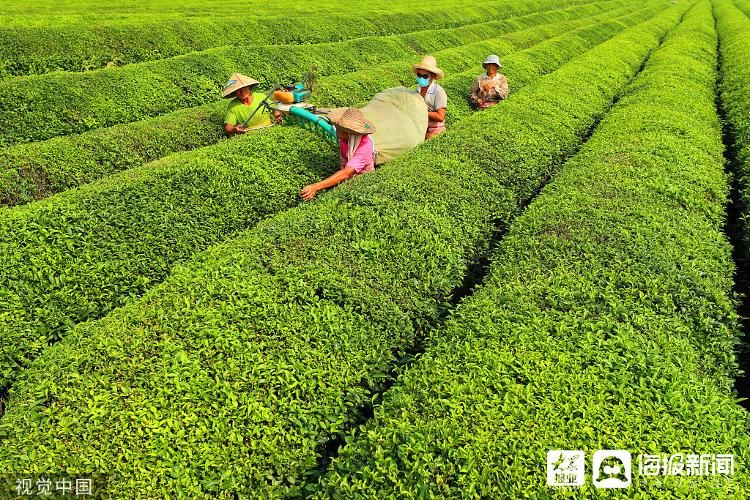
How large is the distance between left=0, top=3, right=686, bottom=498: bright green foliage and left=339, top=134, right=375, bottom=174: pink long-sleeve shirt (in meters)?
0.84

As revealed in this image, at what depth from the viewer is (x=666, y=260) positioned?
500cm

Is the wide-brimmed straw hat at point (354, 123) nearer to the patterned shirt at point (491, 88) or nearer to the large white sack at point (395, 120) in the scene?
the large white sack at point (395, 120)

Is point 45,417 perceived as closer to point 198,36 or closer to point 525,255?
point 525,255

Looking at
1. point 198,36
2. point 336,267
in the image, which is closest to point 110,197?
point 336,267

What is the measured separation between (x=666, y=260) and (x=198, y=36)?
20333 mm

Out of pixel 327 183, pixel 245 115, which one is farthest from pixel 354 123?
pixel 245 115

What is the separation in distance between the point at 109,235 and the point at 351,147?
3.47 m

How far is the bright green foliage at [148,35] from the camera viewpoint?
15.5 metres

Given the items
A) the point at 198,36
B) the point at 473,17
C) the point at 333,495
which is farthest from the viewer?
the point at 473,17

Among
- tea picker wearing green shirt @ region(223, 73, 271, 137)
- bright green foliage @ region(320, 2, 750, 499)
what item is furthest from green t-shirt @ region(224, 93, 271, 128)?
bright green foliage @ region(320, 2, 750, 499)

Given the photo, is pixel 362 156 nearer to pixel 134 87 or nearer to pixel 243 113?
pixel 243 113

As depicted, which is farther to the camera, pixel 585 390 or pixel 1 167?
pixel 1 167

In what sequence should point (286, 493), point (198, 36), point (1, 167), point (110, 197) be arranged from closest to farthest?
point (286, 493), point (110, 197), point (1, 167), point (198, 36)

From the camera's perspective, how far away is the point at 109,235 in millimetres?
5996
